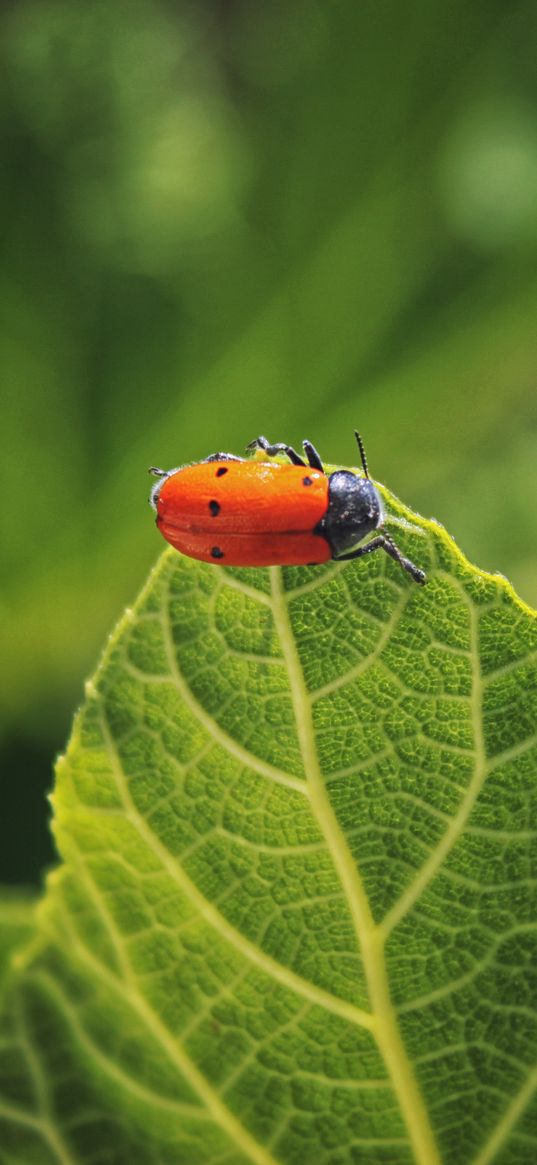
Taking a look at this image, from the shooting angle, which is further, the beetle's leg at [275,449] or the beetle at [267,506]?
the beetle's leg at [275,449]

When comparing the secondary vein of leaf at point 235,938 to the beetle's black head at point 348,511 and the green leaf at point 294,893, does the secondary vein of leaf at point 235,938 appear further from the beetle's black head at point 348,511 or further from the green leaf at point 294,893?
the beetle's black head at point 348,511

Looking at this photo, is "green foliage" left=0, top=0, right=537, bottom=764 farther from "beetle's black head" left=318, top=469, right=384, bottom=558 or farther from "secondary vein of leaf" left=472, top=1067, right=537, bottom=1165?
"secondary vein of leaf" left=472, top=1067, right=537, bottom=1165

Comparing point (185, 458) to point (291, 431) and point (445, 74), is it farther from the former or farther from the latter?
point (445, 74)

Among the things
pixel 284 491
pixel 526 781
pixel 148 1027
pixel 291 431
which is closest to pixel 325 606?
pixel 526 781

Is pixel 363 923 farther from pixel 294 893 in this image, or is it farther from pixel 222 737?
pixel 222 737

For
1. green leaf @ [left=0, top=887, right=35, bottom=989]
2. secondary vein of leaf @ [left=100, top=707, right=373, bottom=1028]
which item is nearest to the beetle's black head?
secondary vein of leaf @ [left=100, top=707, right=373, bottom=1028]

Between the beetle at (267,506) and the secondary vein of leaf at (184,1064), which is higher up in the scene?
the beetle at (267,506)

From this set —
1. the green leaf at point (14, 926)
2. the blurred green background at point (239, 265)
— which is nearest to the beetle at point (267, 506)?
the green leaf at point (14, 926)
